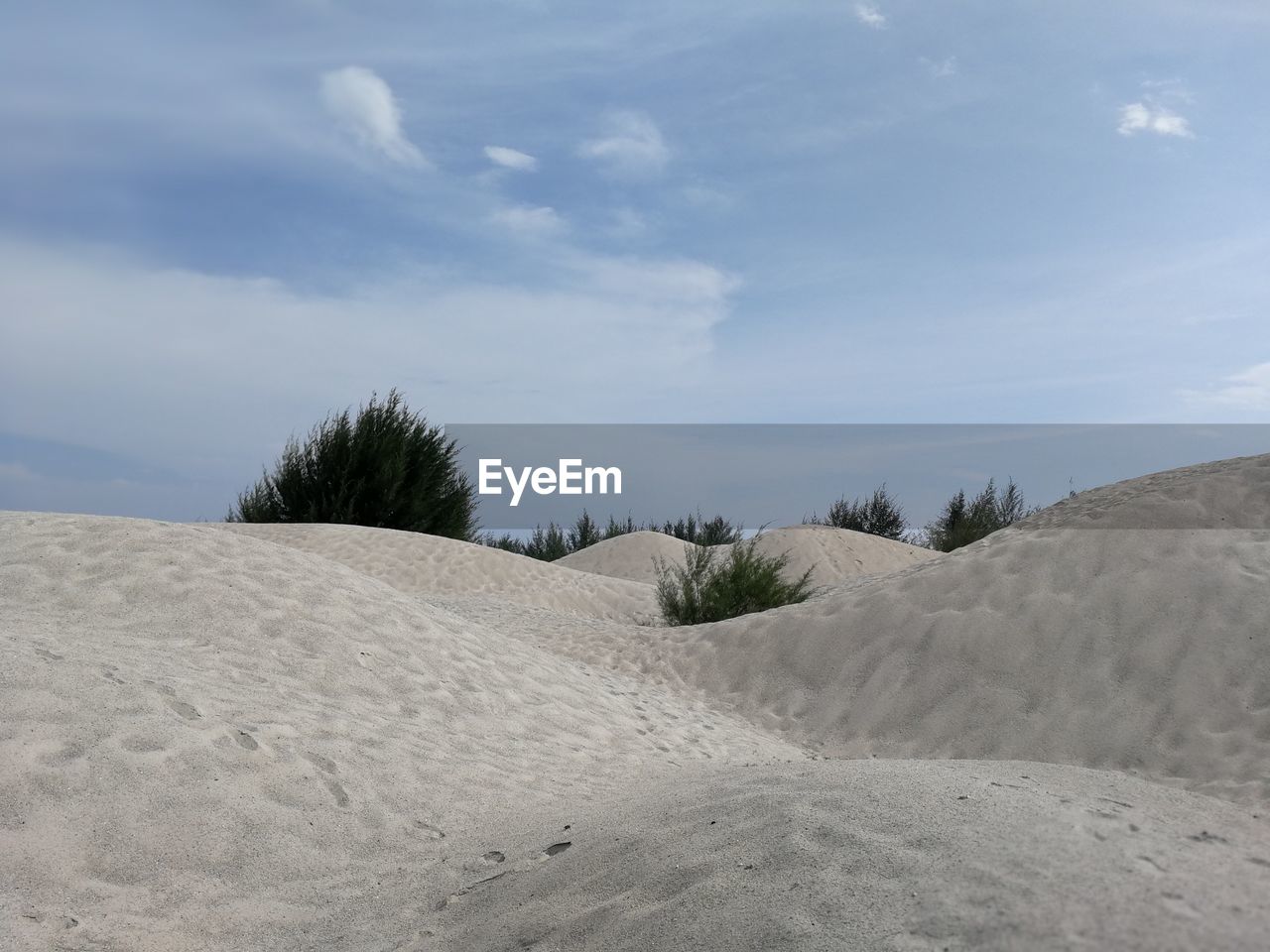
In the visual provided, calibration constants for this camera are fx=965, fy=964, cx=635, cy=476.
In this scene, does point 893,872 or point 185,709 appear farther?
point 185,709

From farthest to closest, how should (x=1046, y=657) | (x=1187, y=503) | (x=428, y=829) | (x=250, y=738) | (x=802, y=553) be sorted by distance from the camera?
(x=802, y=553) < (x=1187, y=503) < (x=1046, y=657) < (x=250, y=738) < (x=428, y=829)

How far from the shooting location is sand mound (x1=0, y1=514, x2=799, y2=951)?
340 cm

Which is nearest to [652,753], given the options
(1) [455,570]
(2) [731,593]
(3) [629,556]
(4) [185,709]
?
(4) [185,709]

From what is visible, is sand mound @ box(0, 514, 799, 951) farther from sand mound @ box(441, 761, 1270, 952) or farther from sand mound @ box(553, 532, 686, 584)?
sand mound @ box(553, 532, 686, 584)

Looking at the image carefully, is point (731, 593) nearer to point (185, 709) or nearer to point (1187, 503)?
point (1187, 503)

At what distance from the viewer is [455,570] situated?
13.7 meters

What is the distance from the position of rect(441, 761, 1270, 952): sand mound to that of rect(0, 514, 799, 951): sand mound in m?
0.67

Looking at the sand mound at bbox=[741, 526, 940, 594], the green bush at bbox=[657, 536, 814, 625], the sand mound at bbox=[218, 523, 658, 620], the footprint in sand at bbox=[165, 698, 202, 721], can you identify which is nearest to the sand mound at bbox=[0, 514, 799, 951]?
the footprint in sand at bbox=[165, 698, 202, 721]

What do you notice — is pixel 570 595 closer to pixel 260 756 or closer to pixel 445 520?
pixel 445 520

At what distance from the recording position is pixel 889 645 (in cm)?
759

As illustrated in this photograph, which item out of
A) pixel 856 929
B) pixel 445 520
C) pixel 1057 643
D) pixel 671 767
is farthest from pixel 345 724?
pixel 445 520

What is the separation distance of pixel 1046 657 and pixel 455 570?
28.8 feet

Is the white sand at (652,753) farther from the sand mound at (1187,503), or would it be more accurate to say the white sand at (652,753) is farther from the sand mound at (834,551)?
the sand mound at (834,551)

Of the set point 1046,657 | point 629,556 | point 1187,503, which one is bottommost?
point 629,556
